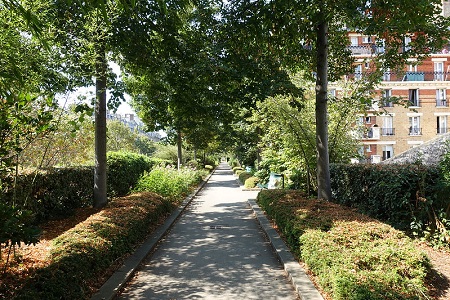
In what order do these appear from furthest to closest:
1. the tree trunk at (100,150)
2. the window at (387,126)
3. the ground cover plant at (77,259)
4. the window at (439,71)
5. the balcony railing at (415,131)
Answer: the window at (387,126)
the balcony railing at (415,131)
the window at (439,71)
the tree trunk at (100,150)
the ground cover plant at (77,259)

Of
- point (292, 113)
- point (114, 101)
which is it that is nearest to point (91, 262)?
point (114, 101)

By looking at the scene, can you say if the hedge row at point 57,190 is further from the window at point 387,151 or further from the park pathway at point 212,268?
the window at point 387,151

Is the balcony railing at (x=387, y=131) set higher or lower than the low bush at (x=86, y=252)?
higher

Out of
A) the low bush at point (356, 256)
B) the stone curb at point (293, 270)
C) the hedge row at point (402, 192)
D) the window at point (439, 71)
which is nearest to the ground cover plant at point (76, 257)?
the stone curb at point (293, 270)

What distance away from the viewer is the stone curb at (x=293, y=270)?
477cm

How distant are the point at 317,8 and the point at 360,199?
4.89m

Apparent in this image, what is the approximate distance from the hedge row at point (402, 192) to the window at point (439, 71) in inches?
1265

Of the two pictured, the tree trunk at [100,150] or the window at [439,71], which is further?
the window at [439,71]

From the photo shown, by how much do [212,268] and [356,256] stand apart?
252 cm

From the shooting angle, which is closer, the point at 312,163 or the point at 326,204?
the point at 326,204

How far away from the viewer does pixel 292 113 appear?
12.5 meters

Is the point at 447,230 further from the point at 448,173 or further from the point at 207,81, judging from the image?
the point at 207,81

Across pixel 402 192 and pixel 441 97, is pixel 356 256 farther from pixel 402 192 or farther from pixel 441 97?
pixel 441 97

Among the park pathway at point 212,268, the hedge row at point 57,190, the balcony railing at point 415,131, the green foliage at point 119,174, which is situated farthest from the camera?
the balcony railing at point 415,131
